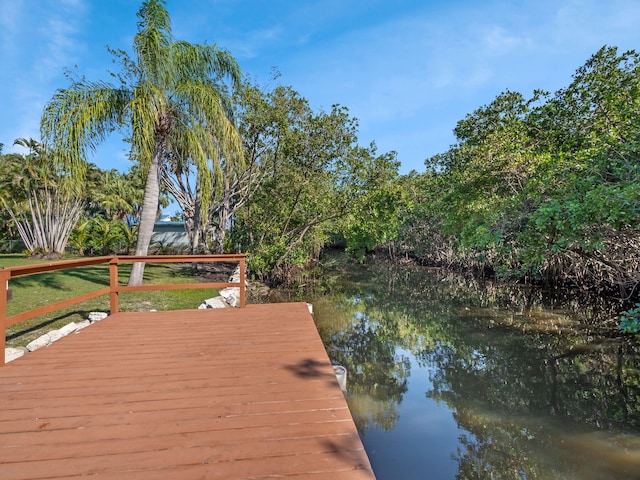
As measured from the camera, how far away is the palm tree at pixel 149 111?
298 inches

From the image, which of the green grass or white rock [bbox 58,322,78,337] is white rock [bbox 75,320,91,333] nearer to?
white rock [bbox 58,322,78,337]

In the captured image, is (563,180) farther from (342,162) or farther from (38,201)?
(38,201)

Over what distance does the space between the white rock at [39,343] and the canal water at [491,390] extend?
4.44 m

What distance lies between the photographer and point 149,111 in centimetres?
778

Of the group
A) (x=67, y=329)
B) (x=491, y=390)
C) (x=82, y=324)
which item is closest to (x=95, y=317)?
(x=82, y=324)

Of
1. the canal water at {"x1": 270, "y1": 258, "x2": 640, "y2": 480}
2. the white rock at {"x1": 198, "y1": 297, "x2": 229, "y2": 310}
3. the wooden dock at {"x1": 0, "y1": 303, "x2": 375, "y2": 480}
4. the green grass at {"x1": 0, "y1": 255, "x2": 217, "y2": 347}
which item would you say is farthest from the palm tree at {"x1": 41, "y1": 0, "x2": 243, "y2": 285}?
the canal water at {"x1": 270, "y1": 258, "x2": 640, "y2": 480}

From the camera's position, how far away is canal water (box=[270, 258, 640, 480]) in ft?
11.6

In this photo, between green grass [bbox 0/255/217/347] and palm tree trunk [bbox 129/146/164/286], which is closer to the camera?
green grass [bbox 0/255/217/347]

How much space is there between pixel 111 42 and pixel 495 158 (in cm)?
1132

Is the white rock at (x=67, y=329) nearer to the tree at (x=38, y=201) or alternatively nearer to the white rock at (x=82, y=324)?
the white rock at (x=82, y=324)

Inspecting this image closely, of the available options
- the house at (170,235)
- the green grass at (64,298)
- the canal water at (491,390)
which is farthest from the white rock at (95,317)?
the house at (170,235)

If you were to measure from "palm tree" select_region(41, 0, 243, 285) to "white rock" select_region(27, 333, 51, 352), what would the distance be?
3.74 meters

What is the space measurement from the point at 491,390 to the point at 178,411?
4.83 metres

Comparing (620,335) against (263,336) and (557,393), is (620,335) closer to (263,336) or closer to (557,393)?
(557,393)
